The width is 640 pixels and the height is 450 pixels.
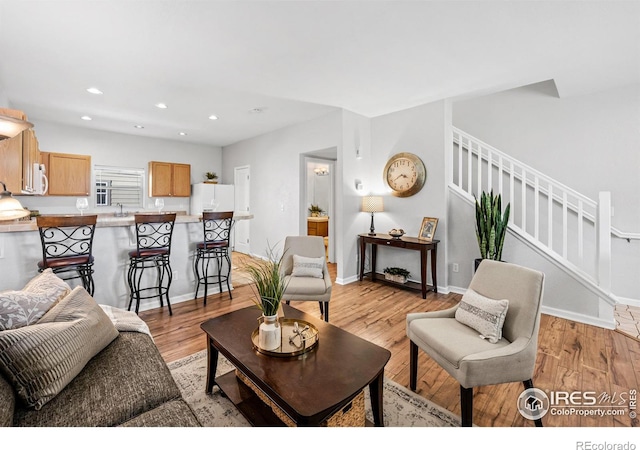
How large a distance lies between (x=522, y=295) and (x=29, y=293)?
267cm

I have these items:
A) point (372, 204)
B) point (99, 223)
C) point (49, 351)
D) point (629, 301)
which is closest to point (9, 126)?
point (49, 351)

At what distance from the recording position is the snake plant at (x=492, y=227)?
3248mm

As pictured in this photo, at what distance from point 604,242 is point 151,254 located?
4.71m

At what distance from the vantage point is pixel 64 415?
103 cm

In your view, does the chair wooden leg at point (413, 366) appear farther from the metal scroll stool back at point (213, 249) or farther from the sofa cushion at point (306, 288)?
the metal scroll stool back at point (213, 249)

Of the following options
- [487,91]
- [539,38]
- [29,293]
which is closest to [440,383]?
[29,293]

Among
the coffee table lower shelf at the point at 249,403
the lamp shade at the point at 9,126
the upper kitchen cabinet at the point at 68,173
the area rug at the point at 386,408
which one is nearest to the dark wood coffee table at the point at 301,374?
the coffee table lower shelf at the point at 249,403

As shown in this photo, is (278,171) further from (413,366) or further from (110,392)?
(110,392)

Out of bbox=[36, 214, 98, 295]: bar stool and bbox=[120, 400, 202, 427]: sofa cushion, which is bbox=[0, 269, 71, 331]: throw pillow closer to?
bbox=[120, 400, 202, 427]: sofa cushion

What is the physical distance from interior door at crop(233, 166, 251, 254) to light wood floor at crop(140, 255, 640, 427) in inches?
110

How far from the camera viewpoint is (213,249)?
3578 mm

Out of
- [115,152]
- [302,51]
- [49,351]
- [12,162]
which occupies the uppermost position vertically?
[302,51]

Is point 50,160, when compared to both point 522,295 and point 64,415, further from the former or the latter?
point 522,295

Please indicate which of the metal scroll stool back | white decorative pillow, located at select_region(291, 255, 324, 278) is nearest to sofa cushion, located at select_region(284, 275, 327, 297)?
white decorative pillow, located at select_region(291, 255, 324, 278)
